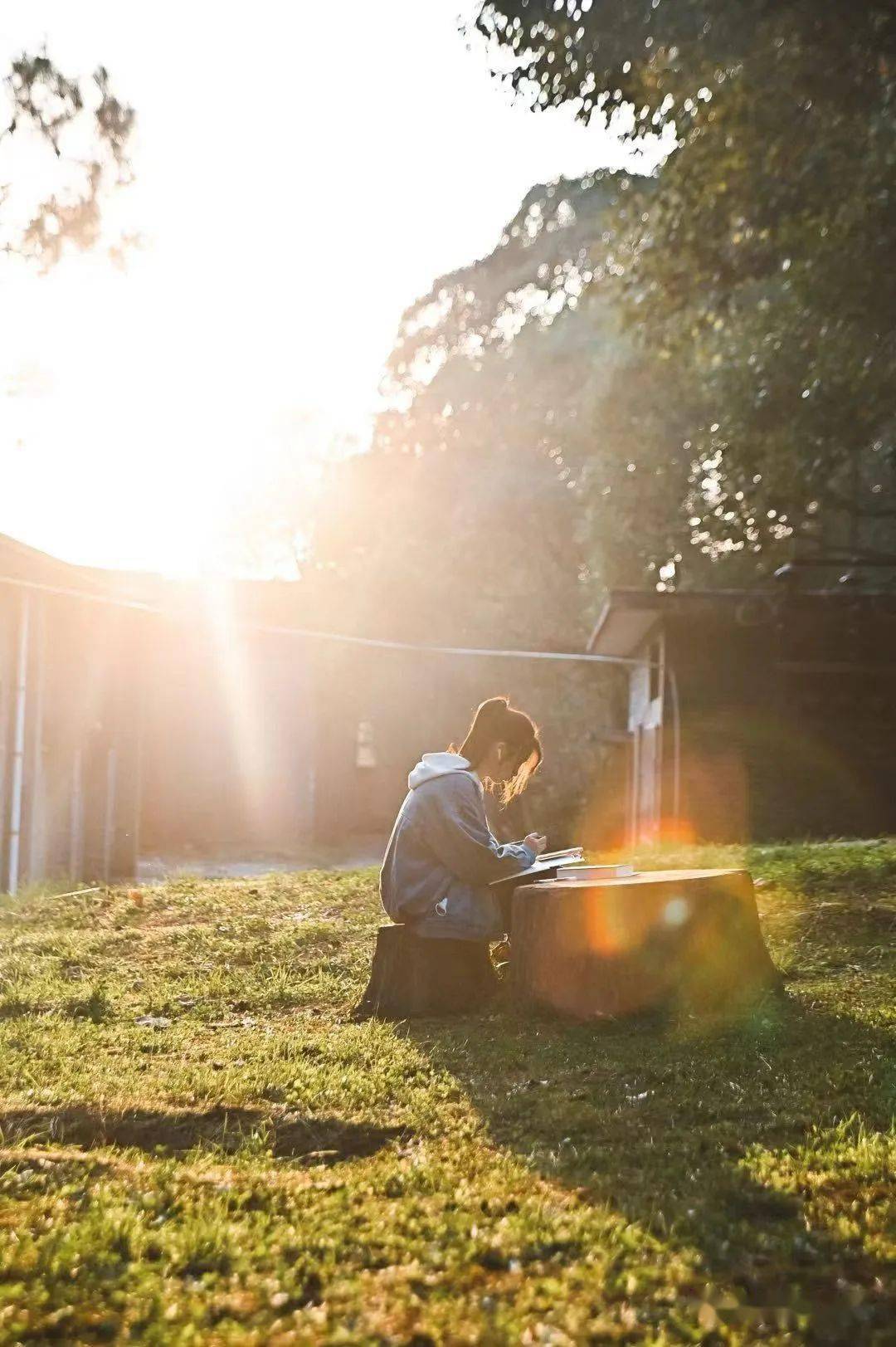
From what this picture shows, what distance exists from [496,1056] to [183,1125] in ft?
5.43

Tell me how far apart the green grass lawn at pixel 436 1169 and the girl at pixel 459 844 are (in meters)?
0.57

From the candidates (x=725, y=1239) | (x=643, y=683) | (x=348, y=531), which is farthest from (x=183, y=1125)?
(x=348, y=531)

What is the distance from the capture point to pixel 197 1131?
4.50 meters

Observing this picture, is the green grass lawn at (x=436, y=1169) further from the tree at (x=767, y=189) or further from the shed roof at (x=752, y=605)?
Answer: the shed roof at (x=752, y=605)

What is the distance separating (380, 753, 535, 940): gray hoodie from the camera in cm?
677

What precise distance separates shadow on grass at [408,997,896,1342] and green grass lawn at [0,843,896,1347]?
0.04ft

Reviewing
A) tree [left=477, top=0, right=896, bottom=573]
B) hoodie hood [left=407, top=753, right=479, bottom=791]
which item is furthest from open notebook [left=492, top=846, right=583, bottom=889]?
tree [left=477, top=0, right=896, bottom=573]

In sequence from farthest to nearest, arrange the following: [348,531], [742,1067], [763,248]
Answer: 1. [348,531]
2. [763,248]
3. [742,1067]

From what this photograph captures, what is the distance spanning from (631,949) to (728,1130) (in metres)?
2.05

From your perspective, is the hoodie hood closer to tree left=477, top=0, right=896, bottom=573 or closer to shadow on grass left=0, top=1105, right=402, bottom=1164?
shadow on grass left=0, top=1105, right=402, bottom=1164

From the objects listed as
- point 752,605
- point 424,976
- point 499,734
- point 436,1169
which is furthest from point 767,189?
point 436,1169

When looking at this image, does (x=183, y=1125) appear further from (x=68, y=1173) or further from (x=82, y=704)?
(x=82, y=704)

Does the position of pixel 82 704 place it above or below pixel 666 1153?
above

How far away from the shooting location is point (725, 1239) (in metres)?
3.32
